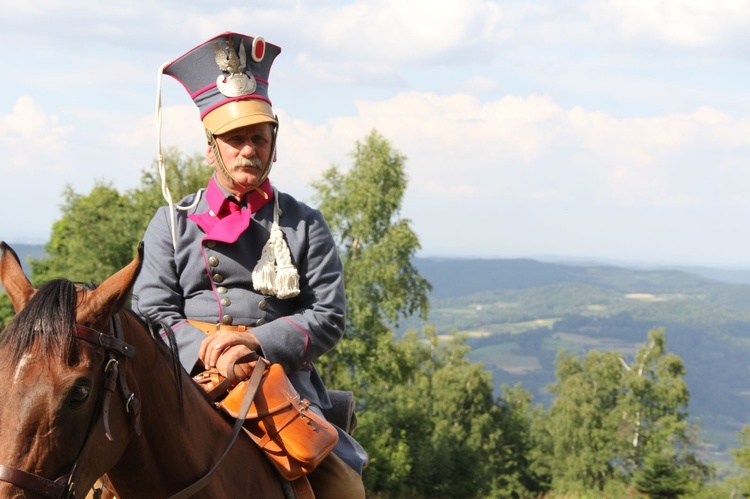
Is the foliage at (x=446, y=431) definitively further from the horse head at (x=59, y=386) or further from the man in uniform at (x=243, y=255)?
the horse head at (x=59, y=386)

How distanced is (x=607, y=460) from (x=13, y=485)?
226ft

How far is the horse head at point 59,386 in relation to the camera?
8.89 ft

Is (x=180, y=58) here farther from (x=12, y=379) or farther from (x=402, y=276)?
(x=402, y=276)

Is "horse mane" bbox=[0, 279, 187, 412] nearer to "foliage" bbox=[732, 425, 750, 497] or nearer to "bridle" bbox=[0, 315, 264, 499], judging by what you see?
"bridle" bbox=[0, 315, 264, 499]

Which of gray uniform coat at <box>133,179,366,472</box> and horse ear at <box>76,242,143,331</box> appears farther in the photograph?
gray uniform coat at <box>133,179,366,472</box>

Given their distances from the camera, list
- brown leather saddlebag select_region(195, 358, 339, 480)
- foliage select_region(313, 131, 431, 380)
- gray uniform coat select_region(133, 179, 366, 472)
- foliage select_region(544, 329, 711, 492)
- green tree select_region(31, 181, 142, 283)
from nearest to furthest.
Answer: brown leather saddlebag select_region(195, 358, 339, 480) < gray uniform coat select_region(133, 179, 366, 472) < foliage select_region(313, 131, 431, 380) < green tree select_region(31, 181, 142, 283) < foliage select_region(544, 329, 711, 492)

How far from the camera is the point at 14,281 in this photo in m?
3.11

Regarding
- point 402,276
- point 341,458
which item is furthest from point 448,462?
point 341,458

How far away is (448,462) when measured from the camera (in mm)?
59438

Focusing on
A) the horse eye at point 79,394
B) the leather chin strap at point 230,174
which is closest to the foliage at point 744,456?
the leather chin strap at point 230,174

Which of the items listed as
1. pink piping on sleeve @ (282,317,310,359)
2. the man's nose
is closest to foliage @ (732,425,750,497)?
pink piping on sleeve @ (282,317,310,359)

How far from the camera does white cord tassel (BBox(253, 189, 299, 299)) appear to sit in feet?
14.8

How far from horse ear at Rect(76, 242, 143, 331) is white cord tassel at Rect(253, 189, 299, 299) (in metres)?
1.50

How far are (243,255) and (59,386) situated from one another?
1921 millimetres
